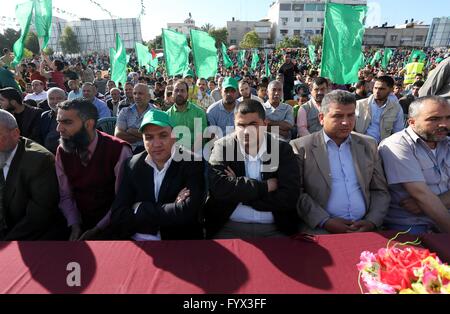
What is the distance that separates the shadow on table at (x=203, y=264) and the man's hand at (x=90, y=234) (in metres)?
0.97

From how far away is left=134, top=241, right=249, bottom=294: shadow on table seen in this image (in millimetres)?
1362

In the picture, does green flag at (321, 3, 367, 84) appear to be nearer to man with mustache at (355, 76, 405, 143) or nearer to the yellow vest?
man with mustache at (355, 76, 405, 143)

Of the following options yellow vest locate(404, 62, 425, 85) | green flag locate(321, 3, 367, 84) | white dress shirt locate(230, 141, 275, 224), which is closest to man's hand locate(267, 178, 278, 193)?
white dress shirt locate(230, 141, 275, 224)

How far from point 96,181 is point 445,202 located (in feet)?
9.55

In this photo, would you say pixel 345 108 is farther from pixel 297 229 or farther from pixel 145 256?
pixel 145 256

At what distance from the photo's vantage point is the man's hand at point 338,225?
7.22 ft

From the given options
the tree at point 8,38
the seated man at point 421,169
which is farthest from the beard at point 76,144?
the tree at point 8,38

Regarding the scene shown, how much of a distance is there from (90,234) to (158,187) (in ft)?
2.48

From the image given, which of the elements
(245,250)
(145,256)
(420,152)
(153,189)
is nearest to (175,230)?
(153,189)

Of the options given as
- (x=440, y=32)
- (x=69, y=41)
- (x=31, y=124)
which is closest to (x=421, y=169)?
(x=31, y=124)

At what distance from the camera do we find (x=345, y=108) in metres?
2.35

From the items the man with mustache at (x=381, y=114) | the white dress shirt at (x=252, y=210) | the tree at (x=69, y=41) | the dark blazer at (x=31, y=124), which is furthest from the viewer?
the tree at (x=69, y=41)

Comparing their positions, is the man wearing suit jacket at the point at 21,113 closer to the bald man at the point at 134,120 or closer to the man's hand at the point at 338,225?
the bald man at the point at 134,120

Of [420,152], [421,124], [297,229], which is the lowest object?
[297,229]
